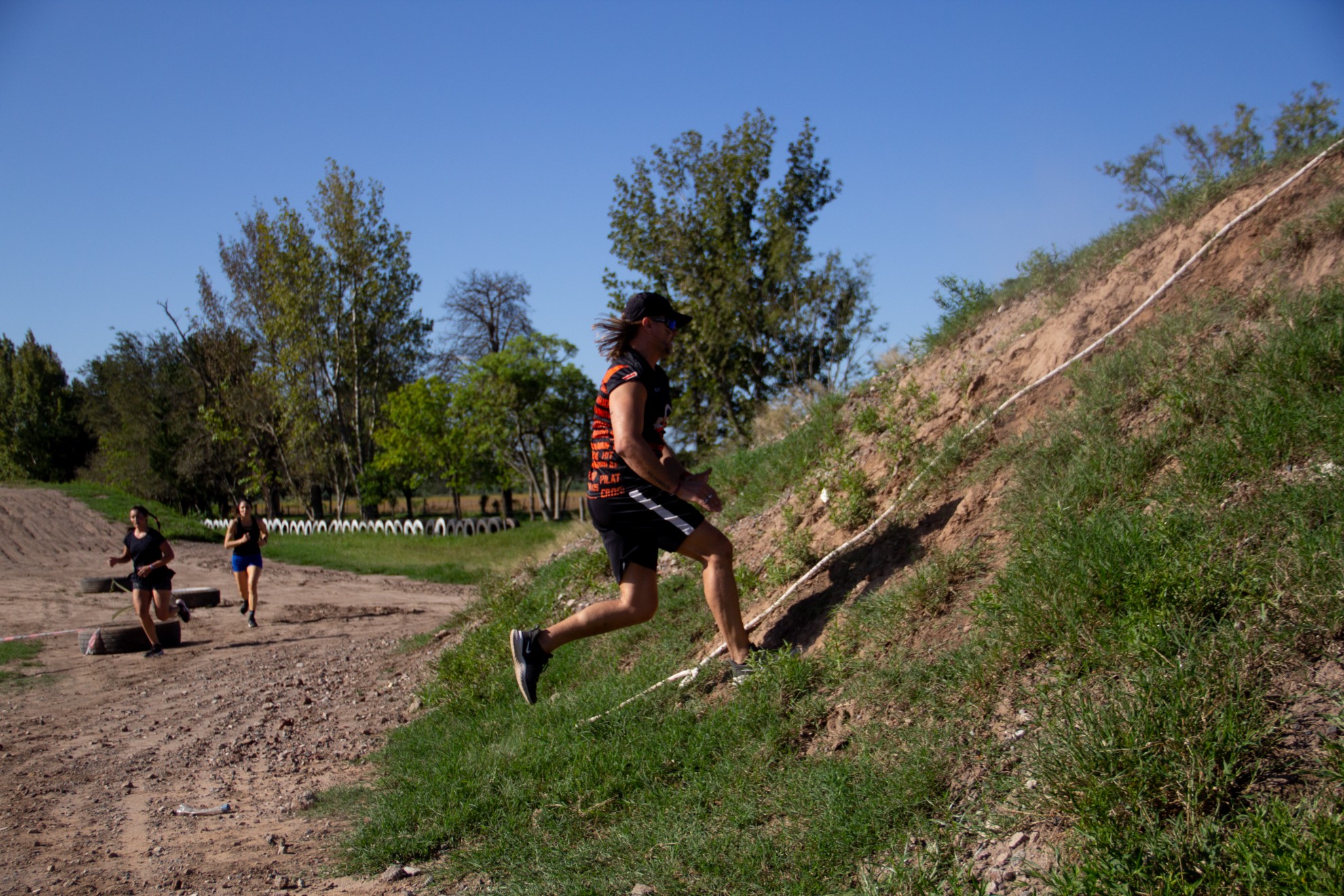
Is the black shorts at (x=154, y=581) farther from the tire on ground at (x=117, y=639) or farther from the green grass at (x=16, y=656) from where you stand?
the green grass at (x=16, y=656)

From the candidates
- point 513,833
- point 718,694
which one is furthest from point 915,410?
point 513,833

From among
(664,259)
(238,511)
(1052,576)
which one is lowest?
(1052,576)

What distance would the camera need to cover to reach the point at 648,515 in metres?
4.46

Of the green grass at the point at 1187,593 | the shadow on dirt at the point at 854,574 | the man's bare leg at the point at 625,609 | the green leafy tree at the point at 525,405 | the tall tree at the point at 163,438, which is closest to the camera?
the green grass at the point at 1187,593

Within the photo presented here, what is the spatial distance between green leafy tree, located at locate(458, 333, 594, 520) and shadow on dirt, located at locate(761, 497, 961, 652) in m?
34.6

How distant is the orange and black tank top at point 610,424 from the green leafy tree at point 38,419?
2226 inches

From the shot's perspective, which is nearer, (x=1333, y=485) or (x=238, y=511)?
(x=1333, y=485)

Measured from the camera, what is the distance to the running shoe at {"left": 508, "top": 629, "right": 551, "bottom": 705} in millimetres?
4633

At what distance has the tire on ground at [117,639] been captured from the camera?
10352mm

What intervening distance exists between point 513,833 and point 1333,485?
3632 millimetres

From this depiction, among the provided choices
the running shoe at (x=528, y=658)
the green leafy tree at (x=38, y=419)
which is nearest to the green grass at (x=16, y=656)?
the running shoe at (x=528, y=658)

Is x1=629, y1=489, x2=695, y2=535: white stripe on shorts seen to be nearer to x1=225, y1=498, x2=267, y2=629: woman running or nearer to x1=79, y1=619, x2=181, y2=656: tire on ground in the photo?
x1=79, y1=619, x2=181, y2=656: tire on ground

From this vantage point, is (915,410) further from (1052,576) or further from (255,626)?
(255,626)

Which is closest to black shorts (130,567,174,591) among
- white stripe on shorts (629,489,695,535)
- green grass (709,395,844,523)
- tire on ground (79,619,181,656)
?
tire on ground (79,619,181,656)
